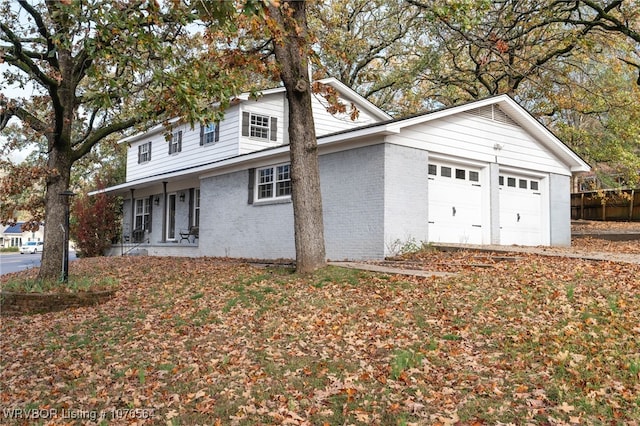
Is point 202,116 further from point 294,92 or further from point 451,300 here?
point 451,300

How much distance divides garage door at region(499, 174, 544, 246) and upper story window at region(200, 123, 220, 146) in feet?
35.8

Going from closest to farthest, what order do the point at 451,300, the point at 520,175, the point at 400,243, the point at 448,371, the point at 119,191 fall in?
1. the point at 448,371
2. the point at 451,300
3. the point at 400,243
4. the point at 520,175
5. the point at 119,191

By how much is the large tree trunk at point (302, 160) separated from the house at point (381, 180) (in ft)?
4.28

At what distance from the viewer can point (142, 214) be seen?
26141 mm

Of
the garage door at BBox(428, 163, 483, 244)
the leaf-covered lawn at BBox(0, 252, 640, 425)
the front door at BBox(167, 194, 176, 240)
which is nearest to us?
the leaf-covered lawn at BBox(0, 252, 640, 425)

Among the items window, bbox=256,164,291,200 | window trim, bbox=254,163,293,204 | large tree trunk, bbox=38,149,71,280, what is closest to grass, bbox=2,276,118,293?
large tree trunk, bbox=38,149,71,280

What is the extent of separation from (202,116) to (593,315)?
701 centimetres

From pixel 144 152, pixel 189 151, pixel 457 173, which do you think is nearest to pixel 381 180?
pixel 457 173

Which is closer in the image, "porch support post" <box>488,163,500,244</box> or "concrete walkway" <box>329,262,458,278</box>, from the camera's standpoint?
"concrete walkway" <box>329,262,458,278</box>

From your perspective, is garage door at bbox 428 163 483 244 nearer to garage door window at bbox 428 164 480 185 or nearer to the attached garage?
garage door window at bbox 428 164 480 185

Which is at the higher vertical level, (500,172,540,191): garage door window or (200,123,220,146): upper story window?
(200,123,220,146): upper story window

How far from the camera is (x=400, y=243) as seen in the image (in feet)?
43.7

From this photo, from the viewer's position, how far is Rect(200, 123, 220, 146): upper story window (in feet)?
67.3

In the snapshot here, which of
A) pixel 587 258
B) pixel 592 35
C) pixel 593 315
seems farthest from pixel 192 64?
pixel 592 35
